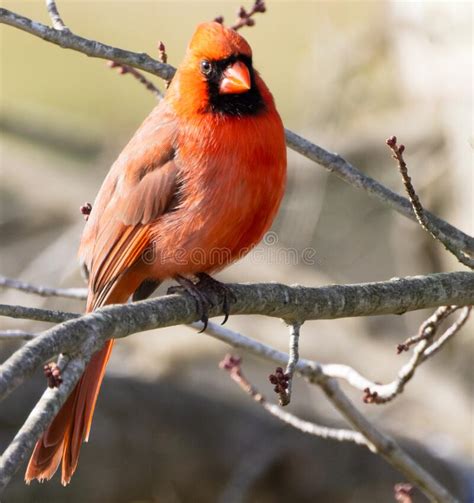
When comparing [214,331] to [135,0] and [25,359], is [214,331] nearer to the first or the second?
[25,359]

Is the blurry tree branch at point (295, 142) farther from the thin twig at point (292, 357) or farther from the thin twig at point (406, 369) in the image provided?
the thin twig at point (292, 357)

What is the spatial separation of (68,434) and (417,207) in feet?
4.24

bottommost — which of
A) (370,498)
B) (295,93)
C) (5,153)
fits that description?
(370,498)

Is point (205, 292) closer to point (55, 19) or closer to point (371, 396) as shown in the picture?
point (371, 396)

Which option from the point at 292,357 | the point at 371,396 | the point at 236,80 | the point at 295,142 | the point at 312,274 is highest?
the point at 312,274

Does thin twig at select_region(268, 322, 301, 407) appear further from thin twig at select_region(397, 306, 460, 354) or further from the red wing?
the red wing

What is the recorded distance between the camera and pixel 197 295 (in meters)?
3.04

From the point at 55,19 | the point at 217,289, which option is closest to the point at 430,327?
the point at 217,289

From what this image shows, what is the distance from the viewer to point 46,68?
384 inches

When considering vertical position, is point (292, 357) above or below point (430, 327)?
below

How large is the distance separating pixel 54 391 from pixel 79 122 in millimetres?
6530

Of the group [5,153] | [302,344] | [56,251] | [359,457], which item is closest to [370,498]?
[359,457]

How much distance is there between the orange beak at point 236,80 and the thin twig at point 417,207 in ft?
→ 2.43

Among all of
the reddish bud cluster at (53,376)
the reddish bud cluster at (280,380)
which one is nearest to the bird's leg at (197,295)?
the reddish bud cluster at (280,380)
